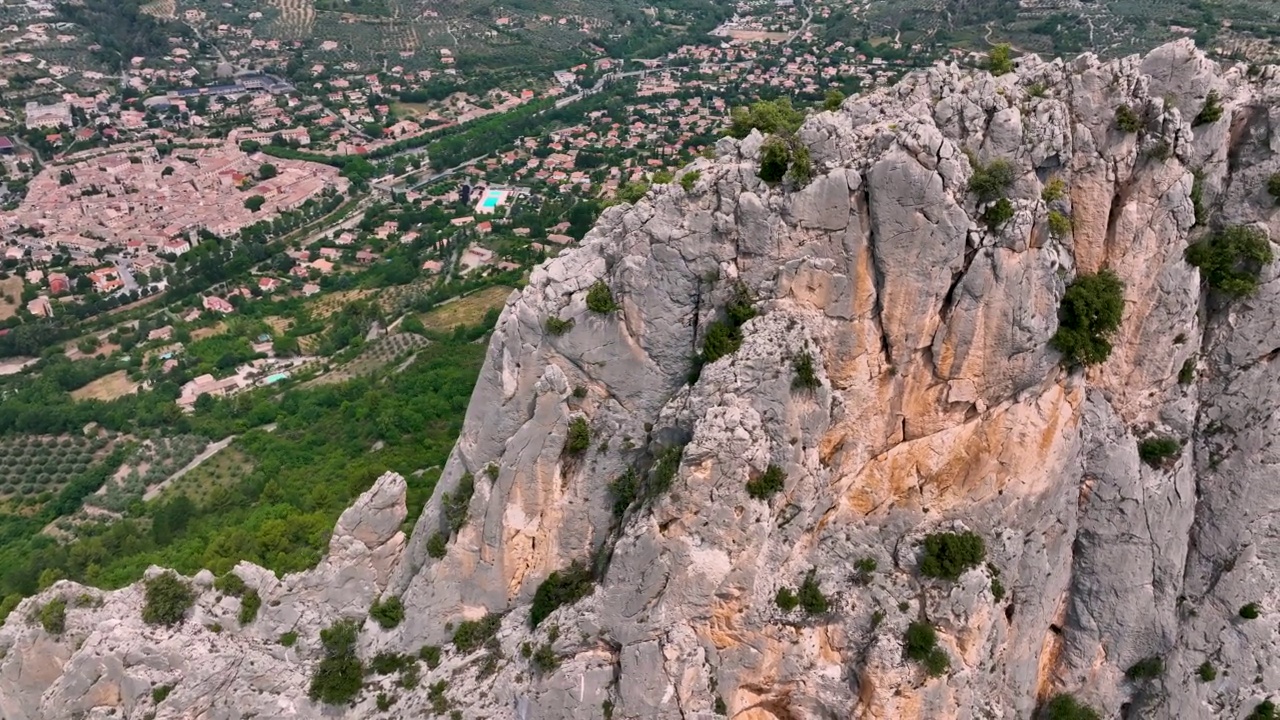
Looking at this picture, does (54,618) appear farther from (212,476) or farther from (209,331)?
(209,331)

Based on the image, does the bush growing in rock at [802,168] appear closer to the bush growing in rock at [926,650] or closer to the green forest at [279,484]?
the bush growing in rock at [926,650]

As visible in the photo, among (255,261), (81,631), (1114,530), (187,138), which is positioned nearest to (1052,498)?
(1114,530)

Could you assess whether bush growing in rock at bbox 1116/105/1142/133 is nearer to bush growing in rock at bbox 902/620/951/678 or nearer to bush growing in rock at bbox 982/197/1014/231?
bush growing in rock at bbox 982/197/1014/231

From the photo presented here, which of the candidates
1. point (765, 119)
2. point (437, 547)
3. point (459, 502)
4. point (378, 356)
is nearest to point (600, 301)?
point (765, 119)

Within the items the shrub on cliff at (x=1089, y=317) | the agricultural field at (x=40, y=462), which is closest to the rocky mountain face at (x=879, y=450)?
the shrub on cliff at (x=1089, y=317)

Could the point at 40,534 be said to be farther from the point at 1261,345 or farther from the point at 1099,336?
the point at 1261,345
